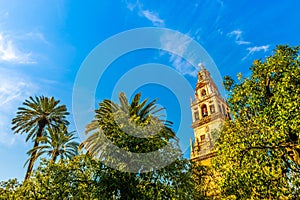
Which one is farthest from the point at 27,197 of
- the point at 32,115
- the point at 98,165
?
the point at 32,115

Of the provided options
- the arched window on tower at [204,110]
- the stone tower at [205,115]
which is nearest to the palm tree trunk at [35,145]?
the stone tower at [205,115]

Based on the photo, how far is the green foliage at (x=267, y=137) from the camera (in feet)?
33.8

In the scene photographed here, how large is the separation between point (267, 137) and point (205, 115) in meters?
25.2

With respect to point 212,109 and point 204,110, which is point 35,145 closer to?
point 204,110

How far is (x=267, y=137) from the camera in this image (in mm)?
10586

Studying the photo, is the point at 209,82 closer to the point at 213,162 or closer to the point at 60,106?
the point at 60,106

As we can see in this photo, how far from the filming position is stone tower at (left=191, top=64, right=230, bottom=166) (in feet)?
98.7

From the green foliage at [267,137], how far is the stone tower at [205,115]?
A: 16605 mm

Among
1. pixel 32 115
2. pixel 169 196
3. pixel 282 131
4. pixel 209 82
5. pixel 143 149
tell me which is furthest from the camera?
pixel 209 82

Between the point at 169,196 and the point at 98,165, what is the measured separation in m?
4.20

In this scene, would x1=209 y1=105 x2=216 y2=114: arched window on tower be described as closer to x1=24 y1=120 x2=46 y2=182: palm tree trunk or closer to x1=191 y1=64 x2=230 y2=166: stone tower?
x1=191 y1=64 x2=230 y2=166: stone tower

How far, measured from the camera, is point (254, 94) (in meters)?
12.2

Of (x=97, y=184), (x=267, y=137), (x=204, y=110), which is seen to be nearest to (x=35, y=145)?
(x=97, y=184)

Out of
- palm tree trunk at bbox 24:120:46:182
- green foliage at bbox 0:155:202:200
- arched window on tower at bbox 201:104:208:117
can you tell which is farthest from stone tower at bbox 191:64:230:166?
palm tree trunk at bbox 24:120:46:182
